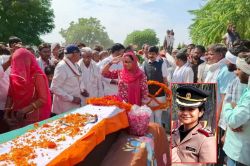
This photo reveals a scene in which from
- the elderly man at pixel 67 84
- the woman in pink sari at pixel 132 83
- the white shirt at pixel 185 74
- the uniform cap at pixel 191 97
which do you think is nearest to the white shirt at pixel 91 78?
the elderly man at pixel 67 84

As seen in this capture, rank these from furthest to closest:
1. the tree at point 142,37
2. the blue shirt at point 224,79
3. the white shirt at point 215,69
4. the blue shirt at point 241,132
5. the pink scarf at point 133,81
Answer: the tree at point 142,37 < the white shirt at point 215,69 < the pink scarf at point 133,81 < the blue shirt at point 224,79 < the blue shirt at point 241,132

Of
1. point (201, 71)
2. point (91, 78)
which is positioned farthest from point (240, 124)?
point (91, 78)

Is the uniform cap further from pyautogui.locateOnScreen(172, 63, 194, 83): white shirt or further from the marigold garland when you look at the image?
pyautogui.locateOnScreen(172, 63, 194, 83): white shirt

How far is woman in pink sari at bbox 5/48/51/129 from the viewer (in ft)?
10.3

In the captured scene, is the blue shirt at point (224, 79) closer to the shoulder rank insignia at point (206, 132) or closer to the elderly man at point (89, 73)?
the shoulder rank insignia at point (206, 132)

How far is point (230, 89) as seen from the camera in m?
4.04

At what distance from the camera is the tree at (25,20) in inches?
1565

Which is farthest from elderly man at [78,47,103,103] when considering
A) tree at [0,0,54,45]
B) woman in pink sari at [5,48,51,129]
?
tree at [0,0,54,45]

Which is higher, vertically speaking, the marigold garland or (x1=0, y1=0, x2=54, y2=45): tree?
(x1=0, y1=0, x2=54, y2=45): tree

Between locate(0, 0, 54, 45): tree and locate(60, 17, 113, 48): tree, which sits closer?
locate(0, 0, 54, 45): tree

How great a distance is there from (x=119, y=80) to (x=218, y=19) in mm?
10247

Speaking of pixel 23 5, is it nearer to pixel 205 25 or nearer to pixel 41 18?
pixel 41 18

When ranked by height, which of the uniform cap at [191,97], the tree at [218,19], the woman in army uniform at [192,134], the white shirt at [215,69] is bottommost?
the woman in army uniform at [192,134]

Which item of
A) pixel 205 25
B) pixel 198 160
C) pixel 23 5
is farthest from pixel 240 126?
pixel 23 5
